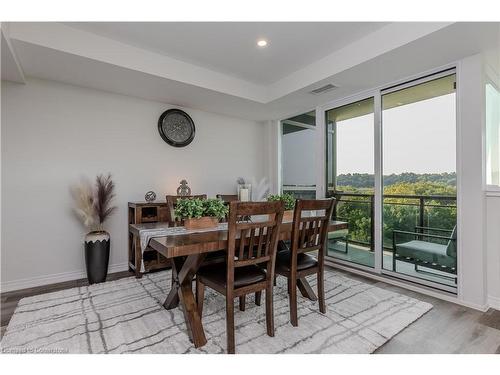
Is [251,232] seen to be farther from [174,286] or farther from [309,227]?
[174,286]

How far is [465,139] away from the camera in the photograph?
2520 mm

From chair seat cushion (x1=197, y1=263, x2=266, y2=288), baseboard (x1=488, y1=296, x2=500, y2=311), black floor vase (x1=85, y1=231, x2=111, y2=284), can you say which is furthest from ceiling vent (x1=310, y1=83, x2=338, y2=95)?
black floor vase (x1=85, y1=231, x2=111, y2=284)

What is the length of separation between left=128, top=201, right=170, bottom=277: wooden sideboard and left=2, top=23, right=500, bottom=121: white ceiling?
1462 millimetres

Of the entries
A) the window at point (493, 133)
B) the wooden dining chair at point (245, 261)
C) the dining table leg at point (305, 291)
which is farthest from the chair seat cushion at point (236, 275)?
the window at point (493, 133)

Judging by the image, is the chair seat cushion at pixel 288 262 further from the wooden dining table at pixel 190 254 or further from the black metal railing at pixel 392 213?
the black metal railing at pixel 392 213

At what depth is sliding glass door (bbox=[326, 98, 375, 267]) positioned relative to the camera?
344 centimetres

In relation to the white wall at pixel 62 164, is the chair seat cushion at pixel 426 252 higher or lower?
lower

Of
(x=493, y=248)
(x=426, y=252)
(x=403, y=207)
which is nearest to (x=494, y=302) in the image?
(x=493, y=248)

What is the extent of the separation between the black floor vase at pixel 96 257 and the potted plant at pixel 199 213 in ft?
4.75

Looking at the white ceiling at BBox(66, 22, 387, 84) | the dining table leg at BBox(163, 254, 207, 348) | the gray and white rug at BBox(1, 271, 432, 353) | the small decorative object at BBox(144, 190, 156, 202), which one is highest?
the white ceiling at BBox(66, 22, 387, 84)

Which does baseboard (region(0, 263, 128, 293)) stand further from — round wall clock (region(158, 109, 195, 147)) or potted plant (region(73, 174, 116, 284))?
round wall clock (region(158, 109, 195, 147))

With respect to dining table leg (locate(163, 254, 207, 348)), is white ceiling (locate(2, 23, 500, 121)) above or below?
above

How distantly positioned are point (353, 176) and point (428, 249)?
1213 mm

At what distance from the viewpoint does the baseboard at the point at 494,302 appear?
2.43 m
